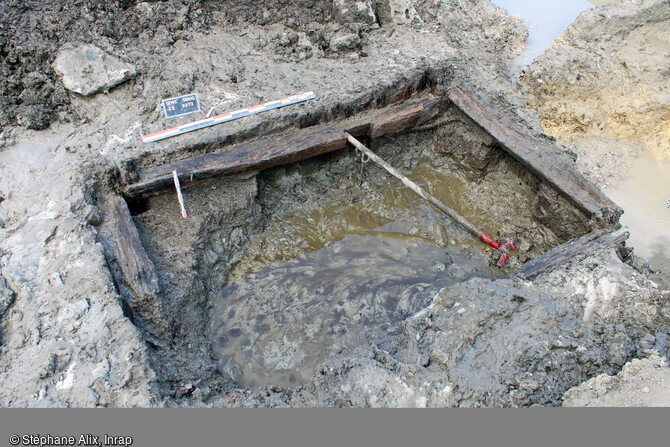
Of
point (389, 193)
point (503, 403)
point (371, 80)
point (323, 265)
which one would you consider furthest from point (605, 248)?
point (371, 80)

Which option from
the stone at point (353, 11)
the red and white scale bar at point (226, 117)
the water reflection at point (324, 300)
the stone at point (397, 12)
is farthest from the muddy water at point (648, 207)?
the red and white scale bar at point (226, 117)

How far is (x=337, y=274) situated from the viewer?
168 inches

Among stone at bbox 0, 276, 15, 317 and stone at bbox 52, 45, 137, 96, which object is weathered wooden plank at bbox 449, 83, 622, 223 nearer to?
stone at bbox 52, 45, 137, 96

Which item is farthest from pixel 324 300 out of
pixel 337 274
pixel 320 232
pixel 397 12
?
pixel 397 12

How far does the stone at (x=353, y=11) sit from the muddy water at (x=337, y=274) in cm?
222

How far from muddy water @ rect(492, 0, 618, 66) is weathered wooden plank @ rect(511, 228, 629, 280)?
3.36 meters

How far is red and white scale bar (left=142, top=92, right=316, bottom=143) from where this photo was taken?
4188 mm

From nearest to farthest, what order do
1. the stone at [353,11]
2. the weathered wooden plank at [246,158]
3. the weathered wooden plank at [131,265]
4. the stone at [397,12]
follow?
the weathered wooden plank at [131,265] < the weathered wooden plank at [246,158] < the stone at [353,11] < the stone at [397,12]

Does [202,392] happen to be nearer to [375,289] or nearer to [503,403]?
[375,289]

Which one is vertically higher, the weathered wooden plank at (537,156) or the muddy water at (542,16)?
the muddy water at (542,16)

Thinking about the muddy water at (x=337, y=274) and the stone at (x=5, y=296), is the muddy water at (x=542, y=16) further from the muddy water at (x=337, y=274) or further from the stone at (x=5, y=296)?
the stone at (x=5, y=296)

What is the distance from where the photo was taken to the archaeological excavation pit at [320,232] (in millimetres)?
3611

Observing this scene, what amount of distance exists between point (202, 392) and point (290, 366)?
31.5 inches

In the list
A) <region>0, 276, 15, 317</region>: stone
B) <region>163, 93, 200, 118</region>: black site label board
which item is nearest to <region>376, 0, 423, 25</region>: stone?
<region>163, 93, 200, 118</region>: black site label board
